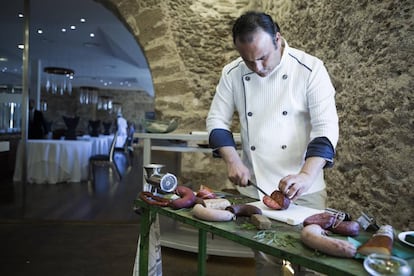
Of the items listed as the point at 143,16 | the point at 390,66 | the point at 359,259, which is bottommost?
the point at 359,259

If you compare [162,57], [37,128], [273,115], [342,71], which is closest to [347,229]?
[273,115]

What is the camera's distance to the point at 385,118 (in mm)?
A: 2098

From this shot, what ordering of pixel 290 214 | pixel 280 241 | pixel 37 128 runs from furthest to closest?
pixel 37 128
pixel 290 214
pixel 280 241

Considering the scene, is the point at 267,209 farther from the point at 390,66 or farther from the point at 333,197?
the point at 333,197

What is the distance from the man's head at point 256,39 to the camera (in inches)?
53.7

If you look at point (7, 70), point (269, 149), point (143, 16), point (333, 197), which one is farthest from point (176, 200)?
point (7, 70)

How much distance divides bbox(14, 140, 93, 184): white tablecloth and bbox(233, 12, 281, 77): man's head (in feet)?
16.6

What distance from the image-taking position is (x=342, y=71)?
2479mm

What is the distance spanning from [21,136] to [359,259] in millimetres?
4142

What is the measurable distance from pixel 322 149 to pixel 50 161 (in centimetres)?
530

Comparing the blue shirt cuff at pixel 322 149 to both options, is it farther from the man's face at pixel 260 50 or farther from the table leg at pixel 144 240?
the table leg at pixel 144 240

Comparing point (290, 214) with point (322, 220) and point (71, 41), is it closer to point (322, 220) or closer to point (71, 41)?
point (322, 220)

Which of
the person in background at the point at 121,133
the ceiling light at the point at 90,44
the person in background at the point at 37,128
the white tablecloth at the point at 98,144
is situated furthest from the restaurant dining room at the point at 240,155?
the person in background at the point at 121,133

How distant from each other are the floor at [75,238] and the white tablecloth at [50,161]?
21.7 inches
